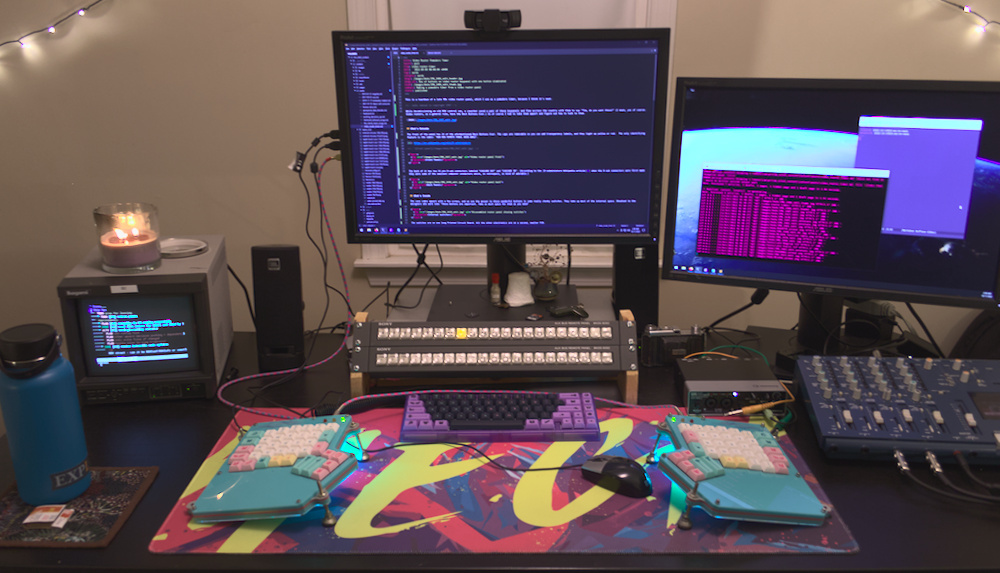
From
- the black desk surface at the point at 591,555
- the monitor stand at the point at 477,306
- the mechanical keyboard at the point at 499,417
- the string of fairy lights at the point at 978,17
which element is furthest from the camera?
the string of fairy lights at the point at 978,17

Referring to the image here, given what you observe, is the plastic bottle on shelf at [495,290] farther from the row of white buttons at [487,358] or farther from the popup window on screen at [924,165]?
the popup window on screen at [924,165]

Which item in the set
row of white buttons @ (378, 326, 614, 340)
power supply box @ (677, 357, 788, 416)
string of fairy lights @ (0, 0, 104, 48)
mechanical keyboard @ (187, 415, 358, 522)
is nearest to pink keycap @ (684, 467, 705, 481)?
power supply box @ (677, 357, 788, 416)

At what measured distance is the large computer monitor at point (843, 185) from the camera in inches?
47.5

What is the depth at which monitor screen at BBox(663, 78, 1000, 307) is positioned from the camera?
1206 mm

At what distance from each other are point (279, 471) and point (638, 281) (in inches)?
33.5

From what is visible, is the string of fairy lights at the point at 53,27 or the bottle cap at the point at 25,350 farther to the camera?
the string of fairy lights at the point at 53,27

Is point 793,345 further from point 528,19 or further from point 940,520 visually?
point 528,19

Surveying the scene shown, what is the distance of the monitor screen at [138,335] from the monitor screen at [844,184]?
0.98m

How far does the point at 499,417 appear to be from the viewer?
115 cm

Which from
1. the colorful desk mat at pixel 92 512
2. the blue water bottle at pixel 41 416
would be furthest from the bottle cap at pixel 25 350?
the colorful desk mat at pixel 92 512

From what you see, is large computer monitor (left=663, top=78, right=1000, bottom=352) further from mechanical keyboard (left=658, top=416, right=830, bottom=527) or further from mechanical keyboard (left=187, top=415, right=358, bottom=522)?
mechanical keyboard (left=187, top=415, right=358, bottom=522)

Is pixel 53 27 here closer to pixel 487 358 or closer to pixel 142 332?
pixel 142 332

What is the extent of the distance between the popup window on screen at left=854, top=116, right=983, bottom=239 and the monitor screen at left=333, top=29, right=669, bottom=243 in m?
0.40

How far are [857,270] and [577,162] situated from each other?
585mm
